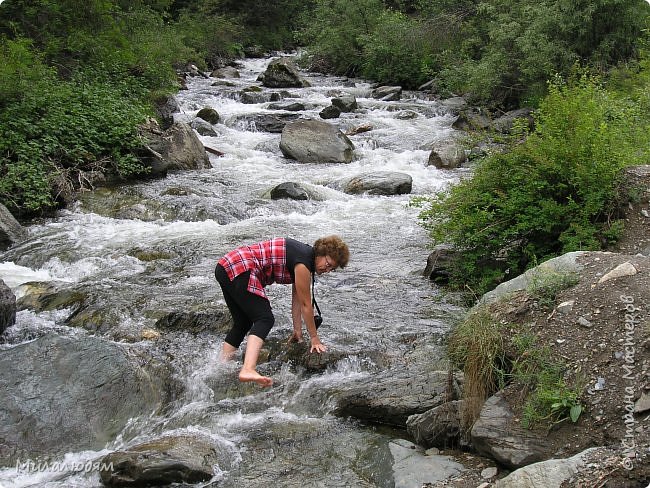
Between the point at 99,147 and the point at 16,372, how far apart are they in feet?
26.7

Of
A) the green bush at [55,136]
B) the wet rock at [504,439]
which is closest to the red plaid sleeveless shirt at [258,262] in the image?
the wet rock at [504,439]

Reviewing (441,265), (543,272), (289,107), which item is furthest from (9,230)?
(289,107)

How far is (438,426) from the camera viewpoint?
5.00 m

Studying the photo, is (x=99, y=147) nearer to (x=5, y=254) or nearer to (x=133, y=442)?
(x=5, y=254)

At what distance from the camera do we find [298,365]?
6.46m

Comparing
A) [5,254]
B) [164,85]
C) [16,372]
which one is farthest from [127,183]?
[16,372]

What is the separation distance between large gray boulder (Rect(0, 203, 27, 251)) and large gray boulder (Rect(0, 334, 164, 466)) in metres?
4.33

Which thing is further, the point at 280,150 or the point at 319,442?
the point at 280,150

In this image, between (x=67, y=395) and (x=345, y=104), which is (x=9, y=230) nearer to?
(x=67, y=395)

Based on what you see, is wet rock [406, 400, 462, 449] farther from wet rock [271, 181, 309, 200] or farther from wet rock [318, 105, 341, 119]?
wet rock [318, 105, 341, 119]

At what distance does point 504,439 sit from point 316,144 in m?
11.8

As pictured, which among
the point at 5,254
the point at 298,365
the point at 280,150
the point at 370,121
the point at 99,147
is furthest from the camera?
the point at 370,121

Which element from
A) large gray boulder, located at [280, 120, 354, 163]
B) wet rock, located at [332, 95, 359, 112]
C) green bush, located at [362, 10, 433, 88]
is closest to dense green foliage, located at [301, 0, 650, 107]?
green bush, located at [362, 10, 433, 88]

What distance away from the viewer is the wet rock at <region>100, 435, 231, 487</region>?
15.4 feet
